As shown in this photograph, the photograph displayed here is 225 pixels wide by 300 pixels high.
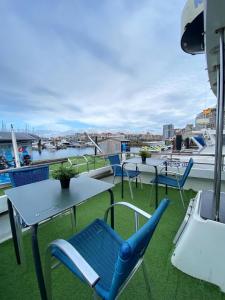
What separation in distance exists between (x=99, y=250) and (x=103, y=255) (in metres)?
0.05

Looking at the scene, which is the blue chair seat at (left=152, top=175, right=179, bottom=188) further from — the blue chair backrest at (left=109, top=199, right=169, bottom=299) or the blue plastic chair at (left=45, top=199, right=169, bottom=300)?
the blue chair backrest at (left=109, top=199, right=169, bottom=299)

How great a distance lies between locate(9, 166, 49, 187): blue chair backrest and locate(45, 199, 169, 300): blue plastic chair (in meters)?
0.98

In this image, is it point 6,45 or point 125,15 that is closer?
point 125,15

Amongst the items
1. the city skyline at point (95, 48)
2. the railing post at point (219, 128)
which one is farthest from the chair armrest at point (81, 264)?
the city skyline at point (95, 48)

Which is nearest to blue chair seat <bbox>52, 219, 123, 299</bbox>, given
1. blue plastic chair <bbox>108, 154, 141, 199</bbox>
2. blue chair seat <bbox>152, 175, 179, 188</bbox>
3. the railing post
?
the railing post

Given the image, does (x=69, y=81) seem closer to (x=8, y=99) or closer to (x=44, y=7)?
(x=44, y=7)

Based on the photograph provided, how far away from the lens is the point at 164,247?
66.6 inches

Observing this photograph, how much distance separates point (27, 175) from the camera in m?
1.78

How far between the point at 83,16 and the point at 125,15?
0.77 m

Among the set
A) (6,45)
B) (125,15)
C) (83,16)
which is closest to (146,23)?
(125,15)

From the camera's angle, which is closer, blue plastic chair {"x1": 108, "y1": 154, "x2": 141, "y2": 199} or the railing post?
the railing post

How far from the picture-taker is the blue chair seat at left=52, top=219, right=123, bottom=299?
33.8 inches

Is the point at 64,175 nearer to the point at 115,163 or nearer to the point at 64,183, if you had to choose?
the point at 64,183

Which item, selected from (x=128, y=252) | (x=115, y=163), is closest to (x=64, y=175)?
(x=128, y=252)
